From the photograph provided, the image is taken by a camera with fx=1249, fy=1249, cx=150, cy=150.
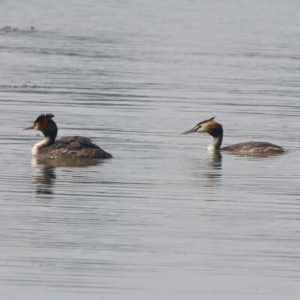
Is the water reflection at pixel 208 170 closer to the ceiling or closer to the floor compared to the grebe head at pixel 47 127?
closer to the floor

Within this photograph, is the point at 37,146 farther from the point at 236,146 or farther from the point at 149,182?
the point at 149,182

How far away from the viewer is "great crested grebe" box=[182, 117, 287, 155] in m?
23.9

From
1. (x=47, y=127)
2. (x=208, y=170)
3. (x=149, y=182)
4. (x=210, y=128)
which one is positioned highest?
(x=47, y=127)

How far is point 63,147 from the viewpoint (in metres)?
23.4

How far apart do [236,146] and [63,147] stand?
11.5 feet

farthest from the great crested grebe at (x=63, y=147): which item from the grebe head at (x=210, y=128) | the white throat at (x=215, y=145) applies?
the grebe head at (x=210, y=128)

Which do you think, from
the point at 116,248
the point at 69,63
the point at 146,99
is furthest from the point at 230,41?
the point at 116,248

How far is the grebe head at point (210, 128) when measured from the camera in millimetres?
25484

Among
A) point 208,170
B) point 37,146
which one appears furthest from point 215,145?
point 37,146

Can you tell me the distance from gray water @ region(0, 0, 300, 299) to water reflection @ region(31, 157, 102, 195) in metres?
0.04

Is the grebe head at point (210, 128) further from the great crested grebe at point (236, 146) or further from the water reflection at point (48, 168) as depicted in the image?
the water reflection at point (48, 168)

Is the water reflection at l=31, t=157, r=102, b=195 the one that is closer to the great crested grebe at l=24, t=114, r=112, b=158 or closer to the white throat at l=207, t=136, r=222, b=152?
the great crested grebe at l=24, t=114, r=112, b=158

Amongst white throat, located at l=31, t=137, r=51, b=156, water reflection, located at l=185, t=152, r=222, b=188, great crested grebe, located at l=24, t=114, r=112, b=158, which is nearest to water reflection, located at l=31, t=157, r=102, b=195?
great crested grebe, located at l=24, t=114, r=112, b=158

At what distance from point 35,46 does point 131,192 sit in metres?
33.5
